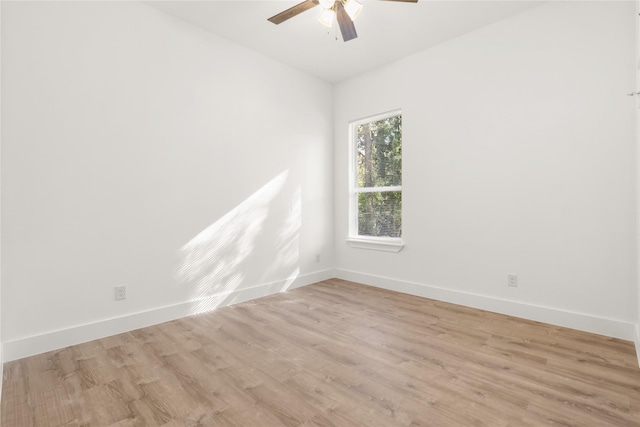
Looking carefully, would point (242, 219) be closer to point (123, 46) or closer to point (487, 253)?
point (123, 46)

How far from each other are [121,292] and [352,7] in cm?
284

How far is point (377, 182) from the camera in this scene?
413cm

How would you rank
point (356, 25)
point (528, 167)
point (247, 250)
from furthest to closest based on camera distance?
point (247, 250) → point (356, 25) → point (528, 167)

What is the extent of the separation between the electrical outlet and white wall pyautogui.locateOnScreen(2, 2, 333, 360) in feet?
0.13

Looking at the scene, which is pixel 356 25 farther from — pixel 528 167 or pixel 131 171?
pixel 131 171

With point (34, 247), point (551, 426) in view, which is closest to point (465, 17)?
point (551, 426)

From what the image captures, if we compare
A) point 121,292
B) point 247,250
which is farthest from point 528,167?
point 121,292

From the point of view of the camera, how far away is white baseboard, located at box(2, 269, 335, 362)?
2.18 m

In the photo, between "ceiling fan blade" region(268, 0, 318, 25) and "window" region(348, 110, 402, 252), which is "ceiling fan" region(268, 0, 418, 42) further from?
"window" region(348, 110, 402, 252)

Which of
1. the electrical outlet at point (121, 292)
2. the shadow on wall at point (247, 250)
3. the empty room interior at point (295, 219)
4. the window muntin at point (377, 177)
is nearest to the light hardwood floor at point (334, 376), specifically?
the empty room interior at point (295, 219)

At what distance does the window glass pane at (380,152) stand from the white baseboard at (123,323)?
177cm

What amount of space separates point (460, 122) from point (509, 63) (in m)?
0.64

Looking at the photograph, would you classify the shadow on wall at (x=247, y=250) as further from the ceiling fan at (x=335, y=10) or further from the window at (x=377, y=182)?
the ceiling fan at (x=335, y=10)

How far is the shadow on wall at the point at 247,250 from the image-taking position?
308 cm
